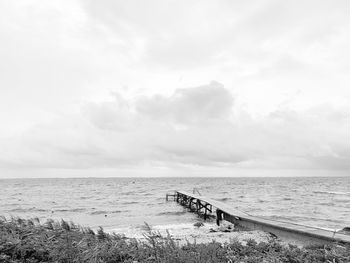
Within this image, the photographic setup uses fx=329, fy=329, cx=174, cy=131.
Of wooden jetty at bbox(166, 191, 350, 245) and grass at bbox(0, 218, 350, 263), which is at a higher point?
grass at bbox(0, 218, 350, 263)

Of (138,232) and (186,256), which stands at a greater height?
(186,256)

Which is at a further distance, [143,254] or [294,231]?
[294,231]

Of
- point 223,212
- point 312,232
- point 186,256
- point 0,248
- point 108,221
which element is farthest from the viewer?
point 108,221

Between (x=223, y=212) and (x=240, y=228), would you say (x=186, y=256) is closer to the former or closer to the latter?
(x=240, y=228)

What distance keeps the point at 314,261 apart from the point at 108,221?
1482 cm

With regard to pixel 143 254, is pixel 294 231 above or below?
below

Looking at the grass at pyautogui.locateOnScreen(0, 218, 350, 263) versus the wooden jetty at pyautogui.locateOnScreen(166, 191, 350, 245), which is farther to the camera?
the wooden jetty at pyautogui.locateOnScreen(166, 191, 350, 245)

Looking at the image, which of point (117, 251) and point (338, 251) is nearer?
point (117, 251)

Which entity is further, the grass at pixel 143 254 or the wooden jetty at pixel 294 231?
the wooden jetty at pixel 294 231

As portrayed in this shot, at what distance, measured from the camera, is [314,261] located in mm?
6543

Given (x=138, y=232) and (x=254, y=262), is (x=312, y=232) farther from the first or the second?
(x=138, y=232)

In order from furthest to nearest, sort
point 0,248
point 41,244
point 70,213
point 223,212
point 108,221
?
point 70,213
point 108,221
point 223,212
point 41,244
point 0,248

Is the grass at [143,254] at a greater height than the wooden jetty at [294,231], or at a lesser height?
greater

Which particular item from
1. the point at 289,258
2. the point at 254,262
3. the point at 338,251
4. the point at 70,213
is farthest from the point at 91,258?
the point at 70,213
